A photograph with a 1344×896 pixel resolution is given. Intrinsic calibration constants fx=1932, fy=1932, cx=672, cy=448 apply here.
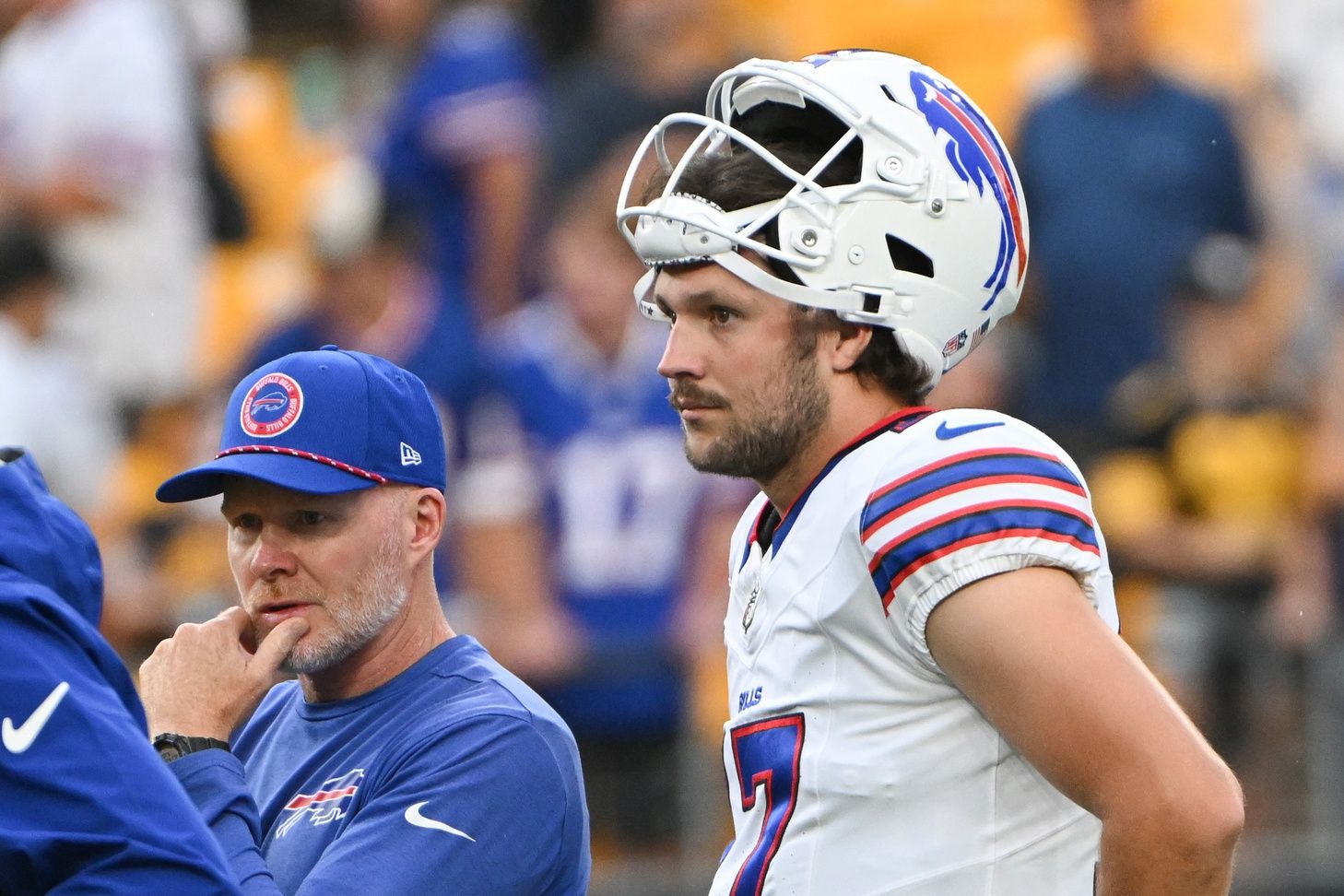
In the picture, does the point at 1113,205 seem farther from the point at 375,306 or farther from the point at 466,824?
the point at 466,824

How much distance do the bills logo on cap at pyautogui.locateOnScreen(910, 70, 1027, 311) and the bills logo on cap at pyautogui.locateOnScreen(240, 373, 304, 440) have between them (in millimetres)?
1110

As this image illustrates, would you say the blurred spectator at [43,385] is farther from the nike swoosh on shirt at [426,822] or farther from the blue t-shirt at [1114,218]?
the nike swoosh on shirt at [426,822]

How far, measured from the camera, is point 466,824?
2.90 metres

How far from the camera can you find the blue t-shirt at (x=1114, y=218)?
7949mm

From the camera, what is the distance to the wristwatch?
2.81 metres

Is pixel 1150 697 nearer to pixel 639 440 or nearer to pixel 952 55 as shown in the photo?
pixel 639 440

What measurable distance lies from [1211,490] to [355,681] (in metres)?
5.02

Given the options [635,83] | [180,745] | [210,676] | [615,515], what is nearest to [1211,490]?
[615,515]

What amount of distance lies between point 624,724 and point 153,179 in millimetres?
3609

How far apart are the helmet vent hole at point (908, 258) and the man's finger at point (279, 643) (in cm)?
111

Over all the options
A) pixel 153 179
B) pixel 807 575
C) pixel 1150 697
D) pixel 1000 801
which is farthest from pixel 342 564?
pixel 153 179

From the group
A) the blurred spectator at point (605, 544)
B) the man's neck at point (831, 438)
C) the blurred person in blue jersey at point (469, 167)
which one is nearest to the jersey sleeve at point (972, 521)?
the man's neck at point (831, 438)

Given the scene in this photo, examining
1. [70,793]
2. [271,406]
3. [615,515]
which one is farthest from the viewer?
[615,515]

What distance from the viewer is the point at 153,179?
893cm
